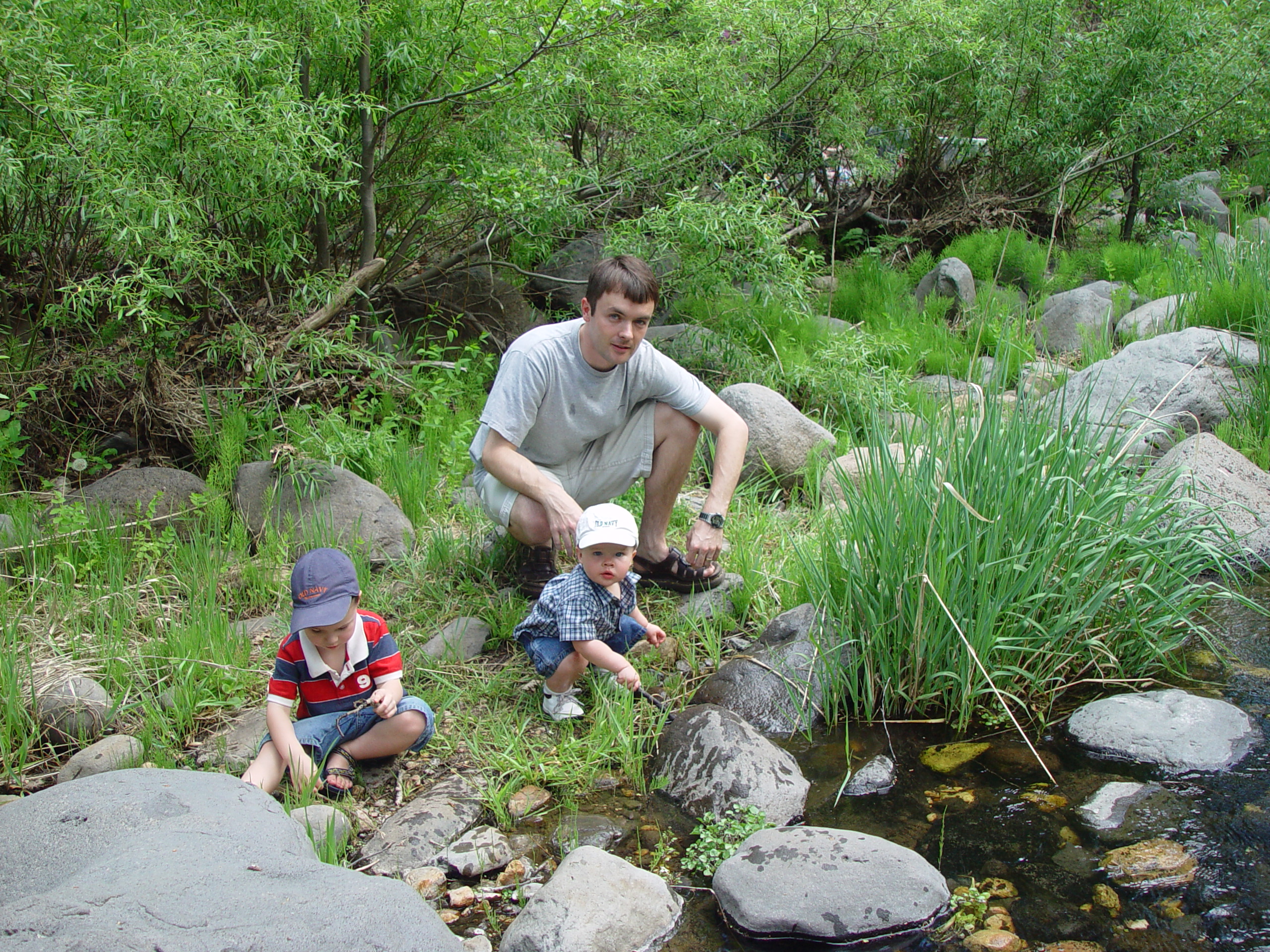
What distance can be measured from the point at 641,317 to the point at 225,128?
2.18 meters

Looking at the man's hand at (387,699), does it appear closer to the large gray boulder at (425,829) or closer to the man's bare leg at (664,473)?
the large gray boulder at (425,829)

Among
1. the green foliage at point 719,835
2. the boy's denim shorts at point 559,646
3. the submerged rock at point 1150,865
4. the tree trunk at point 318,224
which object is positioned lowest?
the green foliage at point 719,835

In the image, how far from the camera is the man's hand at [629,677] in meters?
2.98

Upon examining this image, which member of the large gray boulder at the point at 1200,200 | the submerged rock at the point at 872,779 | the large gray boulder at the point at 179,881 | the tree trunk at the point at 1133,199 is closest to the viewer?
the large gray boulder at the point at 179,881

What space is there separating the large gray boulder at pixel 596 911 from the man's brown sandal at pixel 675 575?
1527 millimetres

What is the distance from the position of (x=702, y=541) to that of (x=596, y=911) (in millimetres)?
1478

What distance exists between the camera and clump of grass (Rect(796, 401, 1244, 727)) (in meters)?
3.06

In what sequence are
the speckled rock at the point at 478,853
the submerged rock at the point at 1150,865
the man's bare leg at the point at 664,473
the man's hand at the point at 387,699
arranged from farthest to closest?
the man's bare leg at the point at 664,473, the man's hand at the point at 387,699, the speckled rock at the point at 478,853, the submerged rock at the point at 1150,865

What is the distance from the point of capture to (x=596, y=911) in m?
2.26

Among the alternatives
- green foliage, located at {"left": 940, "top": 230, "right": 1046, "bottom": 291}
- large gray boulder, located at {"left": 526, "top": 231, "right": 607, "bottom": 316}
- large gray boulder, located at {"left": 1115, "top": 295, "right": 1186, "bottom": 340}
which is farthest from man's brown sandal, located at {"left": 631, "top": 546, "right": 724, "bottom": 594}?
green foliage, located at {"left": 940, "top": 230, "right": 1046, "bottom": 291}

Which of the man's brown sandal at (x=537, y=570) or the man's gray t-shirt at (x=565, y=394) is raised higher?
the man's gray t-shirt at (x=565, y=394)

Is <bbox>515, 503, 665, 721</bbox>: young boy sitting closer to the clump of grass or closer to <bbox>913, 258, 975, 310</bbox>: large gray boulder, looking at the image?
the clump of grass

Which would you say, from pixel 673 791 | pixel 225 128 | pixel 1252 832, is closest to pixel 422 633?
pixel 673 791

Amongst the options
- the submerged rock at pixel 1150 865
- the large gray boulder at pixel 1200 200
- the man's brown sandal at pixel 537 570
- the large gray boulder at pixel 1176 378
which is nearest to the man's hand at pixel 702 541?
the man's brown sandal at pixel 537 570
